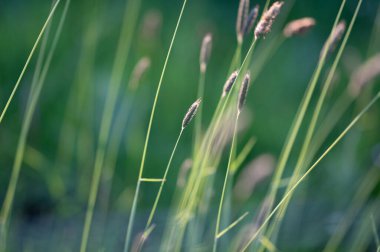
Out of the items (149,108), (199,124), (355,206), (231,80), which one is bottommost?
(355,206)

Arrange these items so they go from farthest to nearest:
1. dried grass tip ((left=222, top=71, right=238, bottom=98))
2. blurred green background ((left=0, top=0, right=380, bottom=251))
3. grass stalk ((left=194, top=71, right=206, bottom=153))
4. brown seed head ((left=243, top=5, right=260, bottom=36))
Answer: blurred green background ((left=0, top=0, right=380, bottom=251)) < grass stalk ((left=194, top=71, right=206, bottom=153)) < brown seed head ((left=243, top=5, right=260, bottom=36)) < dried grass tip ((left=222, top=71, right=238, bottom=98))

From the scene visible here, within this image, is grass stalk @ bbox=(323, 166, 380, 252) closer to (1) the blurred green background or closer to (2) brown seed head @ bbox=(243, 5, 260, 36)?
(1) the blurred green background

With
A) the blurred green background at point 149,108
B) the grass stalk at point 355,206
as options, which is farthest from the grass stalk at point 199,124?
the grass stalk at point 355,206

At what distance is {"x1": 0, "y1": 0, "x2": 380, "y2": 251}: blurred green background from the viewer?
162cm

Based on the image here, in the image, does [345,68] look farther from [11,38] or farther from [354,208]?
[11,38]

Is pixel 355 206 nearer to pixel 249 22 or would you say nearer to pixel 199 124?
pixel 199 124

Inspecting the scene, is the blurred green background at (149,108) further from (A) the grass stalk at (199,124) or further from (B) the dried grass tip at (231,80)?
(B) the dried grass tip at (231,80)

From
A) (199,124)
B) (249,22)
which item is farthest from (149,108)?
(249,22)

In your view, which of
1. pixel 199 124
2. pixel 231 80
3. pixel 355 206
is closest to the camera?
pixel 231 80

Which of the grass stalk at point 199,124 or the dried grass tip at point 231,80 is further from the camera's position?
the grass stalk at point 199,124

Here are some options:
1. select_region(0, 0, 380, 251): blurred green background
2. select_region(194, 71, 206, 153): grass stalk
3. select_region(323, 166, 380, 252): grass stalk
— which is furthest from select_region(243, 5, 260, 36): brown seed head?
select_region(323, 166, 380, 252): grass stalk

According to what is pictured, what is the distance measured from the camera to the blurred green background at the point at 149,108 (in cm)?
162

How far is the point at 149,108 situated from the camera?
1.77 metres

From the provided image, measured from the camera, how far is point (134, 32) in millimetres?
1802
